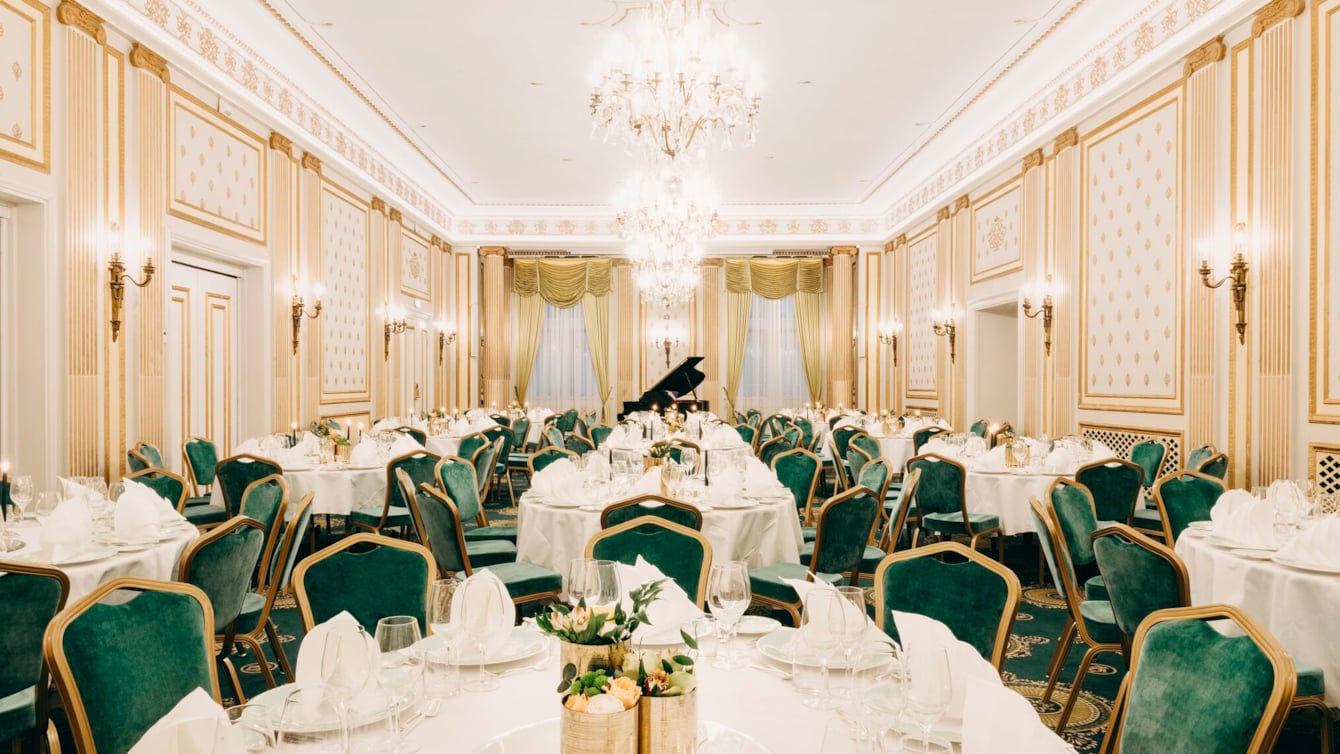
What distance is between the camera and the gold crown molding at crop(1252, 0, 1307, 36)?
5504mm

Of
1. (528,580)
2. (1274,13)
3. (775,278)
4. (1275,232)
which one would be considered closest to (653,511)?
(528,580)

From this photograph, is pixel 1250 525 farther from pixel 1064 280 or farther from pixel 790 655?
pixel 1064 280

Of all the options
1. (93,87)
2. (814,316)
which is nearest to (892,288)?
(814,316)

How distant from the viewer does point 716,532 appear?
13.3 ft

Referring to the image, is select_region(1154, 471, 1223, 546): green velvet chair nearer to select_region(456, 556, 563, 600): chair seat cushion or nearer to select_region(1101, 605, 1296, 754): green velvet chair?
select_region(1101, 605, 1296, 754): green velvet chair

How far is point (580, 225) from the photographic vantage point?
48.3 feet

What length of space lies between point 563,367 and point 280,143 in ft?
25.8

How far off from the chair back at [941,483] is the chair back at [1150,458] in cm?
178

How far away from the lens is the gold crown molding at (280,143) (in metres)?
8.23

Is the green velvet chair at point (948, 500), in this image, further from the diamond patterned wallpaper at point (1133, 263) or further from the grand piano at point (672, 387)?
the grand piano at point (672, 387)

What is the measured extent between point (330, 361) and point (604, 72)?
5.56 m

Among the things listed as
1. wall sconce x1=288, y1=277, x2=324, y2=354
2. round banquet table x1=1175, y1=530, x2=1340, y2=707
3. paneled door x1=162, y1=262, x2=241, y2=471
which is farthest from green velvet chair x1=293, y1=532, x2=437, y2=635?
wall sconce x1=288, y1=277, x2=324, y2=354

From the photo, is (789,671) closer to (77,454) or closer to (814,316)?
(77,454)

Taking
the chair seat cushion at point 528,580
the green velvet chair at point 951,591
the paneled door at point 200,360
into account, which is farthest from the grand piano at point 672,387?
the green velvet chair at point 951,591
